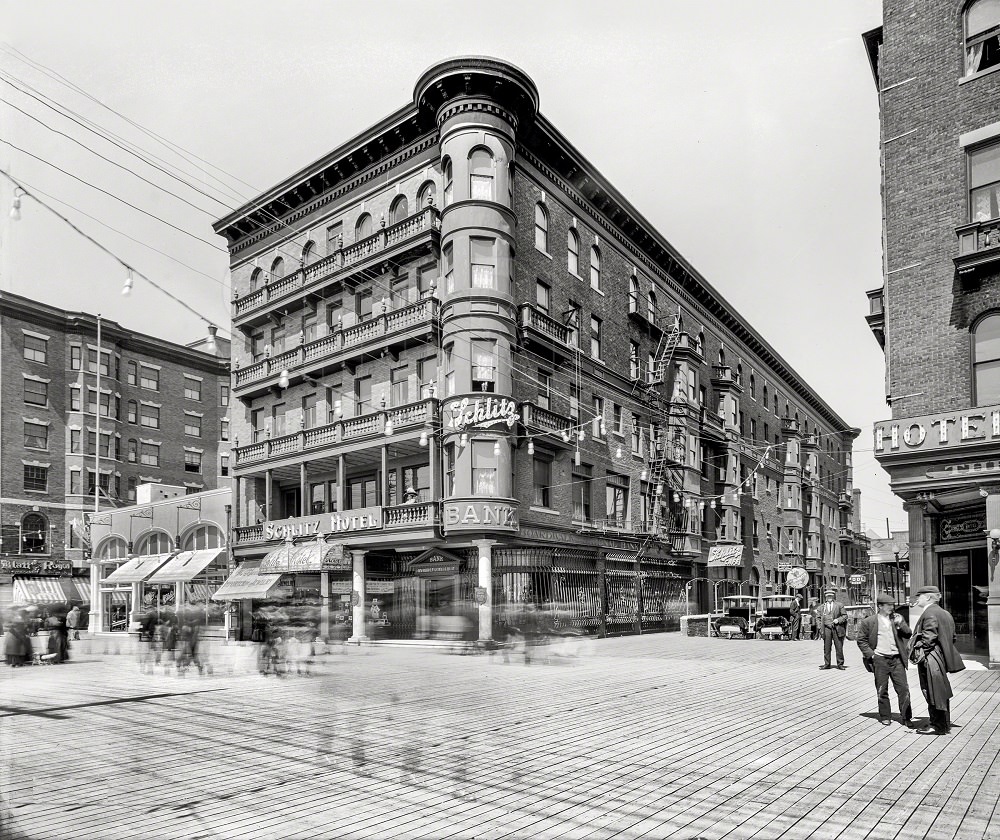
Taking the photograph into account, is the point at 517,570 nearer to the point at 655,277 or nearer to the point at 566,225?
the point at 566,225

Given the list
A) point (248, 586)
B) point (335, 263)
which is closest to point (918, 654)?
point (335, 263)

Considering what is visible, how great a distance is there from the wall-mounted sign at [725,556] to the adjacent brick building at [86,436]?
81.2 feet

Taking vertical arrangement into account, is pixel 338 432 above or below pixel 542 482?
above

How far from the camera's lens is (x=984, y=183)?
19969 mm

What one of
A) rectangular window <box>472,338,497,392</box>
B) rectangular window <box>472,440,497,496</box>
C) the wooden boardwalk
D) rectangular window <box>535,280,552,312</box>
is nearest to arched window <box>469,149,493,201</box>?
rectangular window <box>535,280,552,312</box>

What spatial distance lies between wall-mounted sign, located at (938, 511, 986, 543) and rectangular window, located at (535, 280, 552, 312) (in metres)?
15.7

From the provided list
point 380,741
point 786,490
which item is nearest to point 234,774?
point 380,741

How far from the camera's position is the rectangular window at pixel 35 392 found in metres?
45.2

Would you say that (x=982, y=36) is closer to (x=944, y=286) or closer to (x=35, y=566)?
(x=944, y=286)

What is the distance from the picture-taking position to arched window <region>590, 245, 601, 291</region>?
1405 inches

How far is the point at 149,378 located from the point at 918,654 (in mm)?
50119

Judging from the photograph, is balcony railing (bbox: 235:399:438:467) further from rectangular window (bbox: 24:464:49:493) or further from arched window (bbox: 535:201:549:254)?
rectangular window (bbox: 24:464:49:493)

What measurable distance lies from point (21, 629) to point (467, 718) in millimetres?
15688

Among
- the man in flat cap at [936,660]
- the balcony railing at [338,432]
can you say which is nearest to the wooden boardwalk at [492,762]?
the man in flat cap at [936,660]
